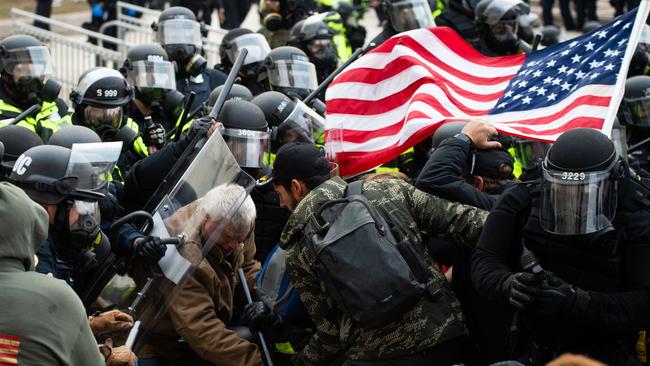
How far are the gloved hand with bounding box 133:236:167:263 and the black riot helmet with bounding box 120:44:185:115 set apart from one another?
354cm

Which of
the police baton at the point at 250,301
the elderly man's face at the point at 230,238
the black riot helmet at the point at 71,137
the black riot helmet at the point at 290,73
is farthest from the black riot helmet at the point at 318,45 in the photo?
the elderly man's face at the point at 230,238

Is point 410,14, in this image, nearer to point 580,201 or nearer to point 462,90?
point 462,90

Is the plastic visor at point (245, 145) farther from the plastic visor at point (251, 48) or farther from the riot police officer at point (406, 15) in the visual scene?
the riot police officer at point (406, 15)

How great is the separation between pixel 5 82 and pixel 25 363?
5.28m

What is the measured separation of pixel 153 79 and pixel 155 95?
139 millimetres

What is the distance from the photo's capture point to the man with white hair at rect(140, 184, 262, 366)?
5543 mm

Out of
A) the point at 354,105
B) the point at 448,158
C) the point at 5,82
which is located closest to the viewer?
the point at 448,158

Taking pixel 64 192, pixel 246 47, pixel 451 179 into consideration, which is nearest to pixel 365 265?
pixel 451 179

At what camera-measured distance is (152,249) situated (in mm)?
5516

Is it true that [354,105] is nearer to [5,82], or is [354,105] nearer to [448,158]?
[448,158]

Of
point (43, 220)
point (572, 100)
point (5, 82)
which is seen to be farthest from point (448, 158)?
point (5, 82)

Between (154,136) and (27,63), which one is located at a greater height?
(27,63)

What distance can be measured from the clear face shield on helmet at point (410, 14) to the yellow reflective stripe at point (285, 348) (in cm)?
517

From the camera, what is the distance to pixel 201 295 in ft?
19.6
